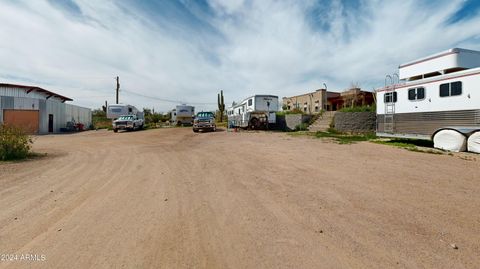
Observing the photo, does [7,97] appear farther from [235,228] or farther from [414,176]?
[414,176]

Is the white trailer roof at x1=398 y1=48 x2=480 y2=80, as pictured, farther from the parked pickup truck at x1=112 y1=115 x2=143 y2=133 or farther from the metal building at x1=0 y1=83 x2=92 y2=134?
the metal building at x1=0 y1=83 x2=92 y2=134

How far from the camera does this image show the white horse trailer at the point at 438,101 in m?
9.50

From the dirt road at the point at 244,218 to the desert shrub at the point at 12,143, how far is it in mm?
2794

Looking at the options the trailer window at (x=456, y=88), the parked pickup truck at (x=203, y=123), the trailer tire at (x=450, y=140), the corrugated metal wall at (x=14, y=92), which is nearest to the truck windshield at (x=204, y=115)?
the parked pickup truck at (x=203, y=123)

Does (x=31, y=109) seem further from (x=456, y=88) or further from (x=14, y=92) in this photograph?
(x=456, y=88)

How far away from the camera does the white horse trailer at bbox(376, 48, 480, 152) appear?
9.50 meters

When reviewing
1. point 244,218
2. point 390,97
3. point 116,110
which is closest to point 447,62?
point 390,97

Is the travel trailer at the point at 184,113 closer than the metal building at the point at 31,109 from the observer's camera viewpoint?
No

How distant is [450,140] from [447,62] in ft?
11.5

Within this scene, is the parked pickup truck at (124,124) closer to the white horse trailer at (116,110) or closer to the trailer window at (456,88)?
the white horse trailer at (116,110)

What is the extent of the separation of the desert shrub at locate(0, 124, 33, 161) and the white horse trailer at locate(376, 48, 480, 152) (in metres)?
16.9

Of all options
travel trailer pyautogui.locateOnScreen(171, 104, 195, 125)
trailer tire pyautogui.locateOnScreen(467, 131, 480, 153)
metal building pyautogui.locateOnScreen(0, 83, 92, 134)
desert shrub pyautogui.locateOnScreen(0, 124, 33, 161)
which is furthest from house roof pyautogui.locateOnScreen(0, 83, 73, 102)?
trailer tire pyautogui.locateOnScreen(467, 131, 480, 153)

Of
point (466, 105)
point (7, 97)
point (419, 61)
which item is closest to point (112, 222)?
point (466, 105)

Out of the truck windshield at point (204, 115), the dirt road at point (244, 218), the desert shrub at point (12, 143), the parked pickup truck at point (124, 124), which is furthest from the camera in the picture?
the parked pickup truck at point (124, 124)
